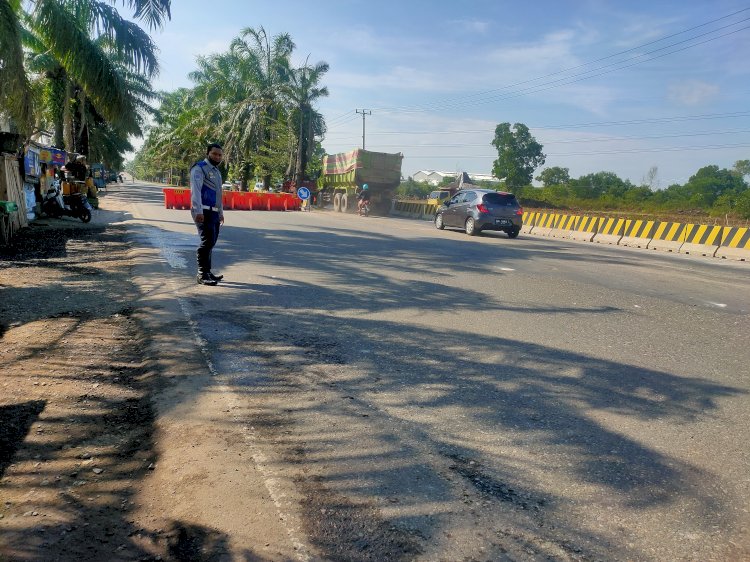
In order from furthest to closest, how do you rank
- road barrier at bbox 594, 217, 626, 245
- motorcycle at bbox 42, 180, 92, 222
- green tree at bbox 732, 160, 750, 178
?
green tree at bbox 732, 160, 750, 178
road barrier at bbox 594, 217, 626, 245
motorcycle at bbox 42, 180, 92, 222

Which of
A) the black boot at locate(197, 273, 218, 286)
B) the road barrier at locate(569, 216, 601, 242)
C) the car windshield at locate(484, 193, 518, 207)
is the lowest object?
the black boot at locate(197, 273, 218, 286)

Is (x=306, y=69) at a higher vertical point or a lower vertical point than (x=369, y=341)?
higher

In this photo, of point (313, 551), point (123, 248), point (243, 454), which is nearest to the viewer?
point (313, 551)

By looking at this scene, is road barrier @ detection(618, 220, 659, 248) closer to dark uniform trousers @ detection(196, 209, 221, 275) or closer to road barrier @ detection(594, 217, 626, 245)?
road barrier @ detection(594, 217, 626, 245)

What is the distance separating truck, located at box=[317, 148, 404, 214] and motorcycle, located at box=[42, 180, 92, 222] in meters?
15.9

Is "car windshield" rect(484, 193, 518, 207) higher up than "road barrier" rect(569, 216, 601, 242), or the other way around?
"car windshield" rect(484, 193, 518, 207)

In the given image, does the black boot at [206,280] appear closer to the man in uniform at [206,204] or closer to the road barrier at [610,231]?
the man in uniform at [206,204]

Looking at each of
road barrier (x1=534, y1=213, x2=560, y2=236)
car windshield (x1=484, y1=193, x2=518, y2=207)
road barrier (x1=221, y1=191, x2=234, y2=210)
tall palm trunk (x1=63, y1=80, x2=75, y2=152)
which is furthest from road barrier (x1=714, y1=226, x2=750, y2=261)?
tall palm trunk (x1=63, y1=80, x2=75, y2=152)

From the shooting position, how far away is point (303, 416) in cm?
→ 333

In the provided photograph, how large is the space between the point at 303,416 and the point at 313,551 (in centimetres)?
122

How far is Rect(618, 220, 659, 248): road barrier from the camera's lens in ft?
60.6

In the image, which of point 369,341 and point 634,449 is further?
point 369,341

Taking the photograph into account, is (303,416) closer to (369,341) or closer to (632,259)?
(369,341)

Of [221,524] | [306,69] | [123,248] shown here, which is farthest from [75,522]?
[306,69]
